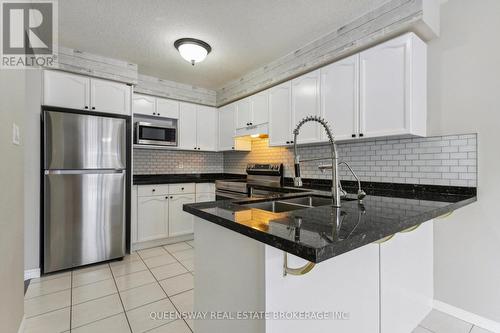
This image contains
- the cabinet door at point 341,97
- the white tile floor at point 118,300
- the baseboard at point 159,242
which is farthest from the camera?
the baseboard at point 159,242

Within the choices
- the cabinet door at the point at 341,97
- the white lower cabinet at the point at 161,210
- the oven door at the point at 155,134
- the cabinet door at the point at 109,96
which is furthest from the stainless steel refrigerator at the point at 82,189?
the cabinet door at the point at 341,97

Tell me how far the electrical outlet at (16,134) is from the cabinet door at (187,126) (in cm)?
240

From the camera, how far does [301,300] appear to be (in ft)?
3.34

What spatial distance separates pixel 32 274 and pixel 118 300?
1196 millimetres

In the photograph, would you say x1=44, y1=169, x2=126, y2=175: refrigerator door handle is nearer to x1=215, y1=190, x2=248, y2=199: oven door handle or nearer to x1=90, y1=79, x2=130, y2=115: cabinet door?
x1=90, y1=79, x2=130, y2=115: cabinet door

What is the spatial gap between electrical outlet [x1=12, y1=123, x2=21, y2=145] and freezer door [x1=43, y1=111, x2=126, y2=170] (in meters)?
1.16

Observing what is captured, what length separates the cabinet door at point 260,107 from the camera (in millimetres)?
3322

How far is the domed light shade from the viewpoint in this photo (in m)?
2.59

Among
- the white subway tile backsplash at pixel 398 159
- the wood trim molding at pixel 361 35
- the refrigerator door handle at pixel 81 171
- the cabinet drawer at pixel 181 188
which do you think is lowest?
the cabinet drawer at pixel 181 188

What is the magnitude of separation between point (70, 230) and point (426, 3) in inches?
157

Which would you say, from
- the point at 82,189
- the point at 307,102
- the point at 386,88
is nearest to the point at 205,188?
the point at 82,189

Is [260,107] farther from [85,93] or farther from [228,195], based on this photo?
[85,93]

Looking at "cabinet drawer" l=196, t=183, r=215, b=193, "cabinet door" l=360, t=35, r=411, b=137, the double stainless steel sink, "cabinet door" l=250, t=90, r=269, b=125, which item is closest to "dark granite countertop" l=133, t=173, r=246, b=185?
"cabinet drawer" l=196, t=183, r=215, b=193

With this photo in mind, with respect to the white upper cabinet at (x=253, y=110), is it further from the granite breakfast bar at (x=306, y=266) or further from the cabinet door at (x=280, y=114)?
the granite breakfast bar at (x=306, y=266)
